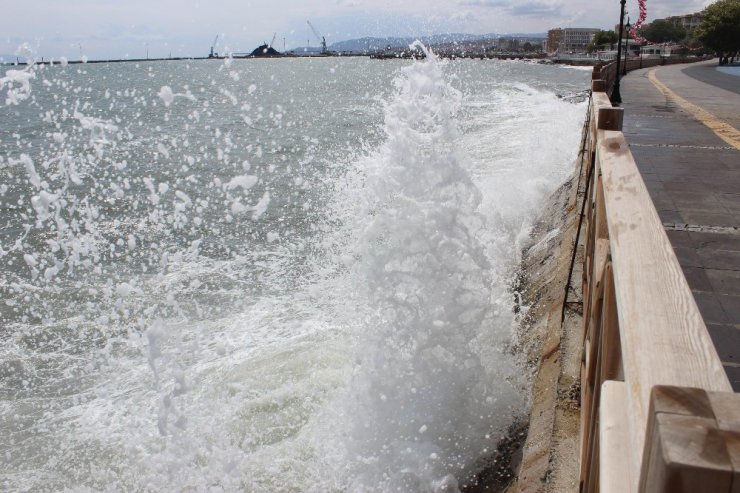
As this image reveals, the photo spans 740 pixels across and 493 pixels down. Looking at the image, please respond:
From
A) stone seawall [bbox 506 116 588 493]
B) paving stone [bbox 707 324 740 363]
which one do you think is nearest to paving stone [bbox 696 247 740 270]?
stone seawall [bbox 506 116 588 493]

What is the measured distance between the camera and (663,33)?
13575cm

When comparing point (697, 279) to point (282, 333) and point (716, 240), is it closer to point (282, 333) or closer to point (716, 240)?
point (716, 240)

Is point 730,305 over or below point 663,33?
below

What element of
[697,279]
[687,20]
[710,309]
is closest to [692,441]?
[710,309]

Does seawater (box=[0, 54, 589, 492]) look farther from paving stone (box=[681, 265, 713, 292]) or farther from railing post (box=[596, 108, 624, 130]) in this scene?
railing post (box=[596, 108, 624, 130])

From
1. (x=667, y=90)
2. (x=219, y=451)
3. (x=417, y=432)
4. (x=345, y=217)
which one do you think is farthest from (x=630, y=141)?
(x=667, y=90)

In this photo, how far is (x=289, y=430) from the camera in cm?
561

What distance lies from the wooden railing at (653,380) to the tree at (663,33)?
153 meters

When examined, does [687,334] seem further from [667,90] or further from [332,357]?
[667,90]

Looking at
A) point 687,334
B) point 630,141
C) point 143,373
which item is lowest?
point 143,373

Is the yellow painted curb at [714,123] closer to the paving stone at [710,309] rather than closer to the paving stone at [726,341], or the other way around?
the paving stone at [710,309]

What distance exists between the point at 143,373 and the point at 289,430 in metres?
2.32

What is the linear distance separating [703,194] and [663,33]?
5924 inches

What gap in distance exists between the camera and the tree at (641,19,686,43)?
444 feet
